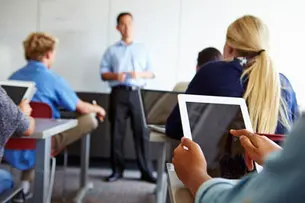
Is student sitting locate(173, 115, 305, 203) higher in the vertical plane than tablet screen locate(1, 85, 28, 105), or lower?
higher

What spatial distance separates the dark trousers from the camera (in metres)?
3.91

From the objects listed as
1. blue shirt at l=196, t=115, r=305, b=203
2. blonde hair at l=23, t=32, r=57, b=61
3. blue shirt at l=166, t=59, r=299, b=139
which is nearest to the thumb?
blue shirt at l=196, t=115, r=305, b=203

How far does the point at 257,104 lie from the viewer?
1.52 m

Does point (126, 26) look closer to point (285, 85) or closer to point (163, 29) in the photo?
point (163, 29)

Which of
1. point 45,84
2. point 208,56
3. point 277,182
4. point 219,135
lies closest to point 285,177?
point 277,182

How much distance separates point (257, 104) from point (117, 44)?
281cm

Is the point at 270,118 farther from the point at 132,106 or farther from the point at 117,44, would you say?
the point at 117,44

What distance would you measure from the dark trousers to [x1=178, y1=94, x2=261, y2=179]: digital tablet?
2801 millimetres

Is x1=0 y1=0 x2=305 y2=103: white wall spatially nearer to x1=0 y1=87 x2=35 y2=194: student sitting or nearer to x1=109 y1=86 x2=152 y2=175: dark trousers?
x1=109 y1=86 x2=152 y2=175: dark trousers

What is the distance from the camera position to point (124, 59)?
4121mm

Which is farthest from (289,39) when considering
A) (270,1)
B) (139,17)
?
(139,17)

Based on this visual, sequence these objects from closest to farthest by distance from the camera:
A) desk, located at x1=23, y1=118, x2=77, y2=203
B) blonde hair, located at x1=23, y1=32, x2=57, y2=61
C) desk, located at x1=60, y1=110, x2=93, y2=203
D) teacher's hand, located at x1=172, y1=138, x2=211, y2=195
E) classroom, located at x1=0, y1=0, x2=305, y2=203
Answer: teacher's hand, located at x1=172, y1=138, x2=211, y2=195 < classroom, located at x1=0, y1=0, x2=305, y2=203 < desk, located at x1=23, y1=118, x2=77, y2=203 < blonde hair, located at x1=23, y1=32, x2=57, y2=61 < desk, located at x1=60, y1=110, x2=93, y2=203

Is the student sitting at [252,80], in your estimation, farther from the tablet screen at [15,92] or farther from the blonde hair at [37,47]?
the blonde hair at [37,47]

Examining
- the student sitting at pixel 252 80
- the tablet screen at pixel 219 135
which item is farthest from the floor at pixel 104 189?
the tablet screen at pixel 219 135
